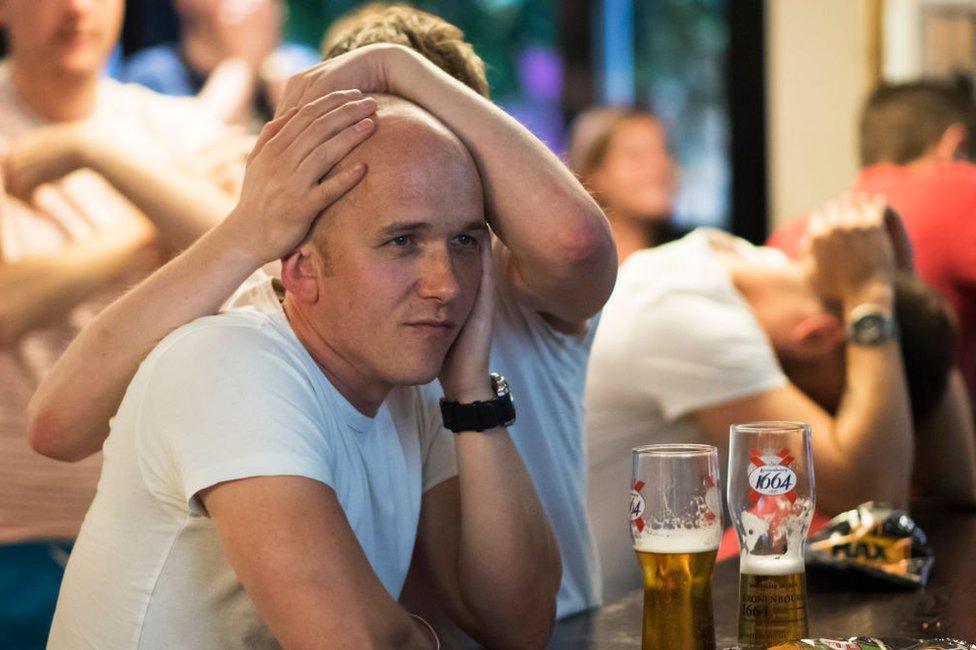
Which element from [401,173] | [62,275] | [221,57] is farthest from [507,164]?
[221,57]

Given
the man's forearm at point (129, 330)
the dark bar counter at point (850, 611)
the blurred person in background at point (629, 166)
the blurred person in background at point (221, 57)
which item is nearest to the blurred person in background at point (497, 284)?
the man's forearm at point (129, 330)

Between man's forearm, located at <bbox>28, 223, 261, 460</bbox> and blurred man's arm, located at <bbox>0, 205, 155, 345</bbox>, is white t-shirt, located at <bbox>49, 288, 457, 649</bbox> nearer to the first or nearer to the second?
man's forearm, located at <bbox>28, 223, 261, 460</bbox>

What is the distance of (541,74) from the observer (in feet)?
15.3

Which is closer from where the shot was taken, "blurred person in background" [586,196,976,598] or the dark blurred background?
"blurred person in background" [586,196,976,598]

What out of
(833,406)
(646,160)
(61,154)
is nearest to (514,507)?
(833,406)

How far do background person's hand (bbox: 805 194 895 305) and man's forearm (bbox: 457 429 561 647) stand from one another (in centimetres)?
97

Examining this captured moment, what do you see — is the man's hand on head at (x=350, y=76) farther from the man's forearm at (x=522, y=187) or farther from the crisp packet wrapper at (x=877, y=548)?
the crisp packet wrapper at (x=877, y=548)

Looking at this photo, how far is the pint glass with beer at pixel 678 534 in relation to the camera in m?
1.04

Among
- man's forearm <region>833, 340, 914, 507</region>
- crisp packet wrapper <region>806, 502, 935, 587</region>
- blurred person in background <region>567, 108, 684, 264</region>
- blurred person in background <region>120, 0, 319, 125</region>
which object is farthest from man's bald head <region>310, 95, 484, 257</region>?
blurred person in background <region>567, 108, 684, 264</region>

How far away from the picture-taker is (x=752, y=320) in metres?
2.00

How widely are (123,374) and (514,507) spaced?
0.40 m

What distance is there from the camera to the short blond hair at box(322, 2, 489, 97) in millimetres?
1513

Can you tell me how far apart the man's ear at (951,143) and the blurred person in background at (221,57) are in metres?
1.74

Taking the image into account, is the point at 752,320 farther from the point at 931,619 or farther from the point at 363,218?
the point at 363,218
